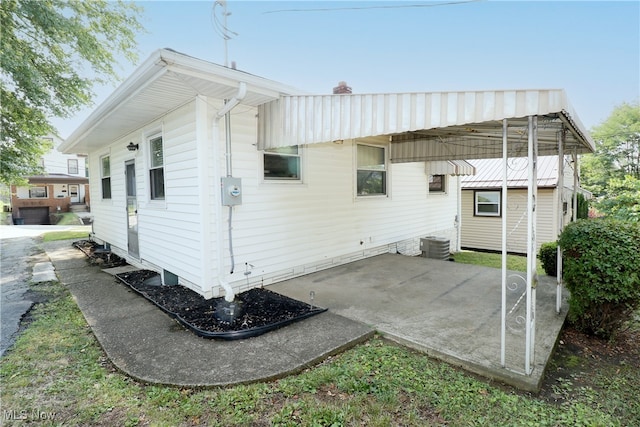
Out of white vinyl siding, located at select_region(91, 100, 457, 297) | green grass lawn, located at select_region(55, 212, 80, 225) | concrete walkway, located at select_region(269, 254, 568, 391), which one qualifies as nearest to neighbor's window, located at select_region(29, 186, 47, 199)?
green grass lawn, located at select_region(55, 212, 80, 225)

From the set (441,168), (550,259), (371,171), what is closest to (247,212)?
(371,171)

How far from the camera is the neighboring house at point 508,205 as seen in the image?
12180mm

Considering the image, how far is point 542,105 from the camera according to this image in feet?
8.11

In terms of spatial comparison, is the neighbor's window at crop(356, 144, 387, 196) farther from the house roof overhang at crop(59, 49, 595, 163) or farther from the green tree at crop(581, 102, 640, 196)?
the green tree at crop(581, 102, 640, 196)

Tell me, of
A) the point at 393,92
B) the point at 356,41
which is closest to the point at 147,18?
the point at 356,41

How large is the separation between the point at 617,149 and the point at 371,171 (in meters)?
22.6

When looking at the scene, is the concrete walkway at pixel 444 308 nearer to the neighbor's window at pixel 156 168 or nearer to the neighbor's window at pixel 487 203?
the neighbor's window at pixel 156 168

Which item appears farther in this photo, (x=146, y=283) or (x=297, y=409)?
(x=146, y=283)

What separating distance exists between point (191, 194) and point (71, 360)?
8.03 ft

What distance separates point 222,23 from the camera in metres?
5.37

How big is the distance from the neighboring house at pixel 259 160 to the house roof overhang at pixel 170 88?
0.06 feet

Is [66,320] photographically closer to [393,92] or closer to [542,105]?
[393,92]

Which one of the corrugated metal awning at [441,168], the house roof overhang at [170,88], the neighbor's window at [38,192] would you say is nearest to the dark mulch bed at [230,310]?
the house roof overhang at [170,88]

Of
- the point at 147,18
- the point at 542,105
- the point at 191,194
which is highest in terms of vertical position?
the point at 147,18
